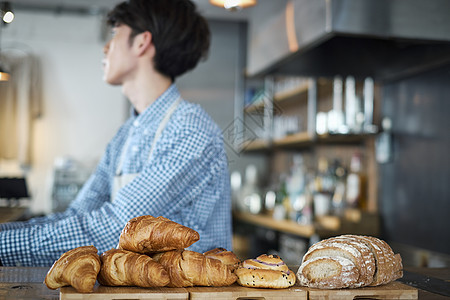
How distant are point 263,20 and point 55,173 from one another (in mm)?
2392

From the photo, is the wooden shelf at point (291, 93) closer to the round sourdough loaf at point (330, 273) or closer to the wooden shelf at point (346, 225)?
the wooden shelf at point (346, 225)

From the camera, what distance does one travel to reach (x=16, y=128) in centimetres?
414

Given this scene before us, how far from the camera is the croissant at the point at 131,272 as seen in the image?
74 centimetres

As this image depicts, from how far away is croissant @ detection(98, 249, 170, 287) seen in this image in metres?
0.74

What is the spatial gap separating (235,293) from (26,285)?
337 mm

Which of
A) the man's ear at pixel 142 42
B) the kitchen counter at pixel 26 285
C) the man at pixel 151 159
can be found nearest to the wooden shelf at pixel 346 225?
the man at pixel 151 159

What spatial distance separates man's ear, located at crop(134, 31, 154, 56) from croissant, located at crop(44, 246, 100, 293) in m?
→ 0.83

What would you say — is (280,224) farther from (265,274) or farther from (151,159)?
(265,274)

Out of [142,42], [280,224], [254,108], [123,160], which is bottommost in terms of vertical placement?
[280,224]

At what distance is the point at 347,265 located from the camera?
795mm

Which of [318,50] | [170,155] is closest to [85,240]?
[170,155]

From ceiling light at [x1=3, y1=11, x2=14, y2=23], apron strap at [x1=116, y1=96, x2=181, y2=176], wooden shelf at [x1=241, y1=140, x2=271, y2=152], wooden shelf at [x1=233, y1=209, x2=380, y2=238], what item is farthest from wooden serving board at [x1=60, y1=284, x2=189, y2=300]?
wooden shelf at [x1=241, y1=140, x2=271, y2=152]

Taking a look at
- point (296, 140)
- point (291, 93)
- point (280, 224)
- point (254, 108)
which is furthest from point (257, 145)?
point (280, 224)

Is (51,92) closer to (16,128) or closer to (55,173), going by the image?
(16,128)
